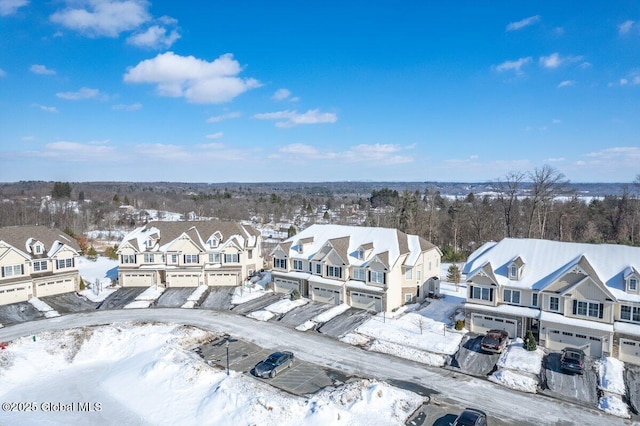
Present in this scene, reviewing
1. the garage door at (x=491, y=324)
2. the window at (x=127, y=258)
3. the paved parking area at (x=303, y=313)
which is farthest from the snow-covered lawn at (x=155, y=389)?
the window at (x=127, y=258)

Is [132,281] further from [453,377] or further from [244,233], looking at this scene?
[453,377]

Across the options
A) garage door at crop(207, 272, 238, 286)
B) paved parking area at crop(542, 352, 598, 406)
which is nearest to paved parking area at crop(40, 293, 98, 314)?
garage door at crop(207, 272, 238, 286)

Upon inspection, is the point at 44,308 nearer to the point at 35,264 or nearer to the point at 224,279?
the point at 35,264

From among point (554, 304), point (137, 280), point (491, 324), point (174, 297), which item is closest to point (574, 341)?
point (554, 304)

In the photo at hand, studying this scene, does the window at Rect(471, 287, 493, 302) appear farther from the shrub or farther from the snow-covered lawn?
the snow-covered lawn

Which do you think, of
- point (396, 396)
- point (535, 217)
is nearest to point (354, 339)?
point (396, 396)

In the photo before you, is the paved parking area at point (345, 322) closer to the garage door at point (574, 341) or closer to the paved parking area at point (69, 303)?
the garage door at point (574, 341)
